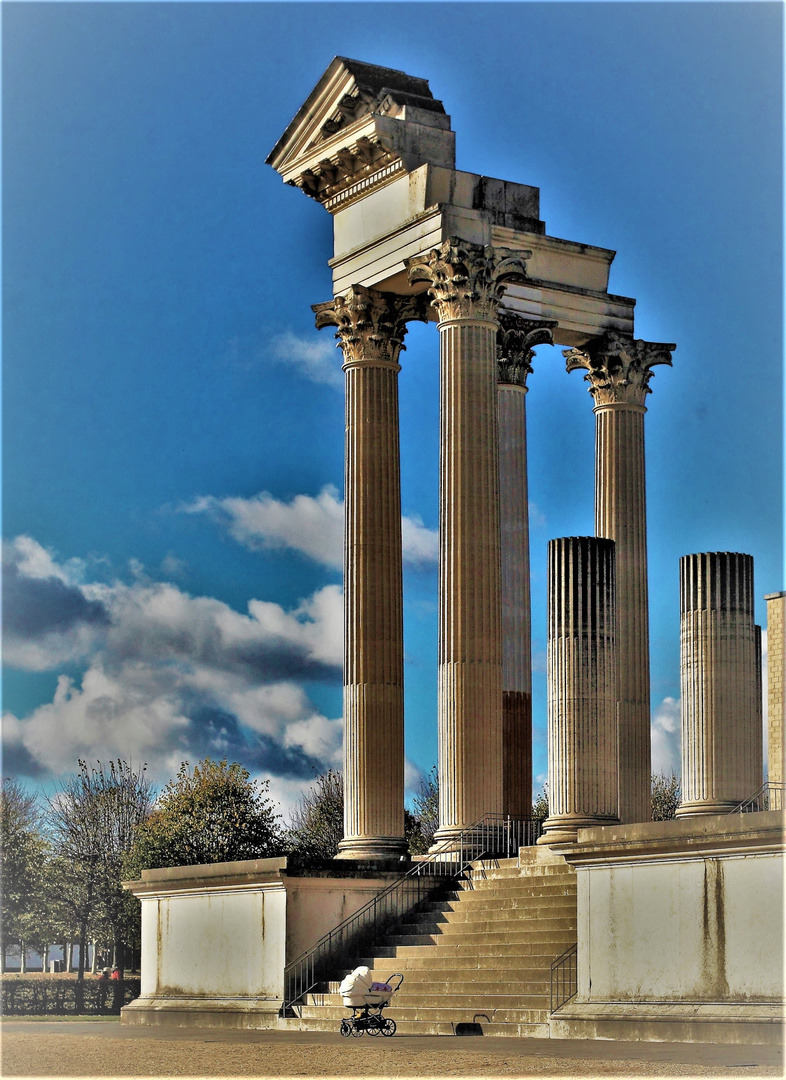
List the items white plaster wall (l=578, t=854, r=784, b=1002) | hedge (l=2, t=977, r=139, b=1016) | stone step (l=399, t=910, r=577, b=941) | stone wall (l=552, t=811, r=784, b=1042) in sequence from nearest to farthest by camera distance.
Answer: stone wall (l=552, t=811, r=784, b=1042), white plaster wall (l=578, t=854, r=784, b=1002), stone step (l=399, t=910, r=577, b=941), hedge (l=2, t=977, r=139, b=1016)

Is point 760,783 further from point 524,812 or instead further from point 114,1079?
point 114,1079

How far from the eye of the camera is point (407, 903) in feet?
171

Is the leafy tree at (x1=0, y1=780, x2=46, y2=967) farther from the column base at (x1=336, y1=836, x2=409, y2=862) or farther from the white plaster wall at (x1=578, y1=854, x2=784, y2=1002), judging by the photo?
the white plaster wall at (x1=578, y1=854, x2=784, y2=1002)

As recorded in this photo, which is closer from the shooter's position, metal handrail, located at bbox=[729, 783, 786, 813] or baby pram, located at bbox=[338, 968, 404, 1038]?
baby pram, located at bbox=[338, 968, 404, 1038]

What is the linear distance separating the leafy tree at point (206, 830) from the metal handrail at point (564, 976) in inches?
2210

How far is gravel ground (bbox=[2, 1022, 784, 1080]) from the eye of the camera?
30.6m

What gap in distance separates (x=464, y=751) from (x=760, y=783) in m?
8.89

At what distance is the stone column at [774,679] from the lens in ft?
188

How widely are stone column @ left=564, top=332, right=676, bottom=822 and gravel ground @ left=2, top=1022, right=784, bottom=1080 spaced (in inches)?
861

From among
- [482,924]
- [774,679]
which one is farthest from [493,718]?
[774,679]

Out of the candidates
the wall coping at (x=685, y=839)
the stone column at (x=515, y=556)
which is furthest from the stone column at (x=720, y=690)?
the stone column at (x=515, y=556)

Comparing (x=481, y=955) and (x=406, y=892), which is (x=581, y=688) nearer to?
(x=481, y=955)

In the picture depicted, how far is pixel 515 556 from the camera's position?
205 ft

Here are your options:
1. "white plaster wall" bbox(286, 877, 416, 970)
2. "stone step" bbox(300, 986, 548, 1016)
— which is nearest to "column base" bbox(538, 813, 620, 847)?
"stone step" bbox(300, 986, 548, 1016)
